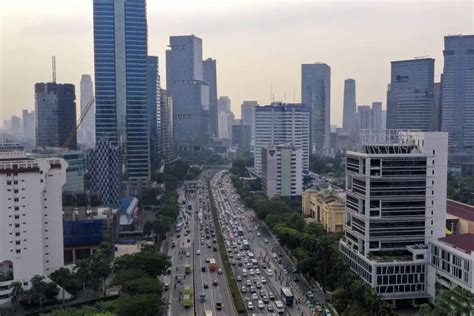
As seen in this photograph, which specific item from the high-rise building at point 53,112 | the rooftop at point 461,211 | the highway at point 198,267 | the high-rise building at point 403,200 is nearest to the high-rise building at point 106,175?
the highway at point 198,267

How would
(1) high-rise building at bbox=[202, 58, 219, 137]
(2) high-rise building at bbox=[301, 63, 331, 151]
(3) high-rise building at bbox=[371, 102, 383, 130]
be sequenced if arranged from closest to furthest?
(2) high-rise building at bbox=[301, 63, 331, 151]
(3) high-rise building at bbox=[371, 102, 383, 130]
(1) high-rise building at bbox=[202, 58, 219, 137]

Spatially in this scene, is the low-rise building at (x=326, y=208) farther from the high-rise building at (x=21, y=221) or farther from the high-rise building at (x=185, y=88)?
the high-rise building at (x=185, y=88)

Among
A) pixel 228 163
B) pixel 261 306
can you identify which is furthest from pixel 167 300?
pixel 228 163

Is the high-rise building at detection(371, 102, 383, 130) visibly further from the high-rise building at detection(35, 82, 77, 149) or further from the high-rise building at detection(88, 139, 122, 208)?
the high-rise building at detection(88, 139, 122, 208)

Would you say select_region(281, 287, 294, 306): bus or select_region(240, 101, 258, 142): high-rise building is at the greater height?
select_region(240, 101, 258, 142): high-rise building

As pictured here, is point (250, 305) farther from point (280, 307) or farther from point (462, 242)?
point (462, 242)

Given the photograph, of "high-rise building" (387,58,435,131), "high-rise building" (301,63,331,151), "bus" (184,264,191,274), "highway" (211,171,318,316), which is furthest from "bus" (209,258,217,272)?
"high-rise building" (301,63,331,151)

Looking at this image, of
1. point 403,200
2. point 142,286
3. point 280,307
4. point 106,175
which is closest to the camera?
point 142,286

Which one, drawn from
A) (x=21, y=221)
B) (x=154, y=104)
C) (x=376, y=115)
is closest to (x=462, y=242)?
(x=21, y=221)
